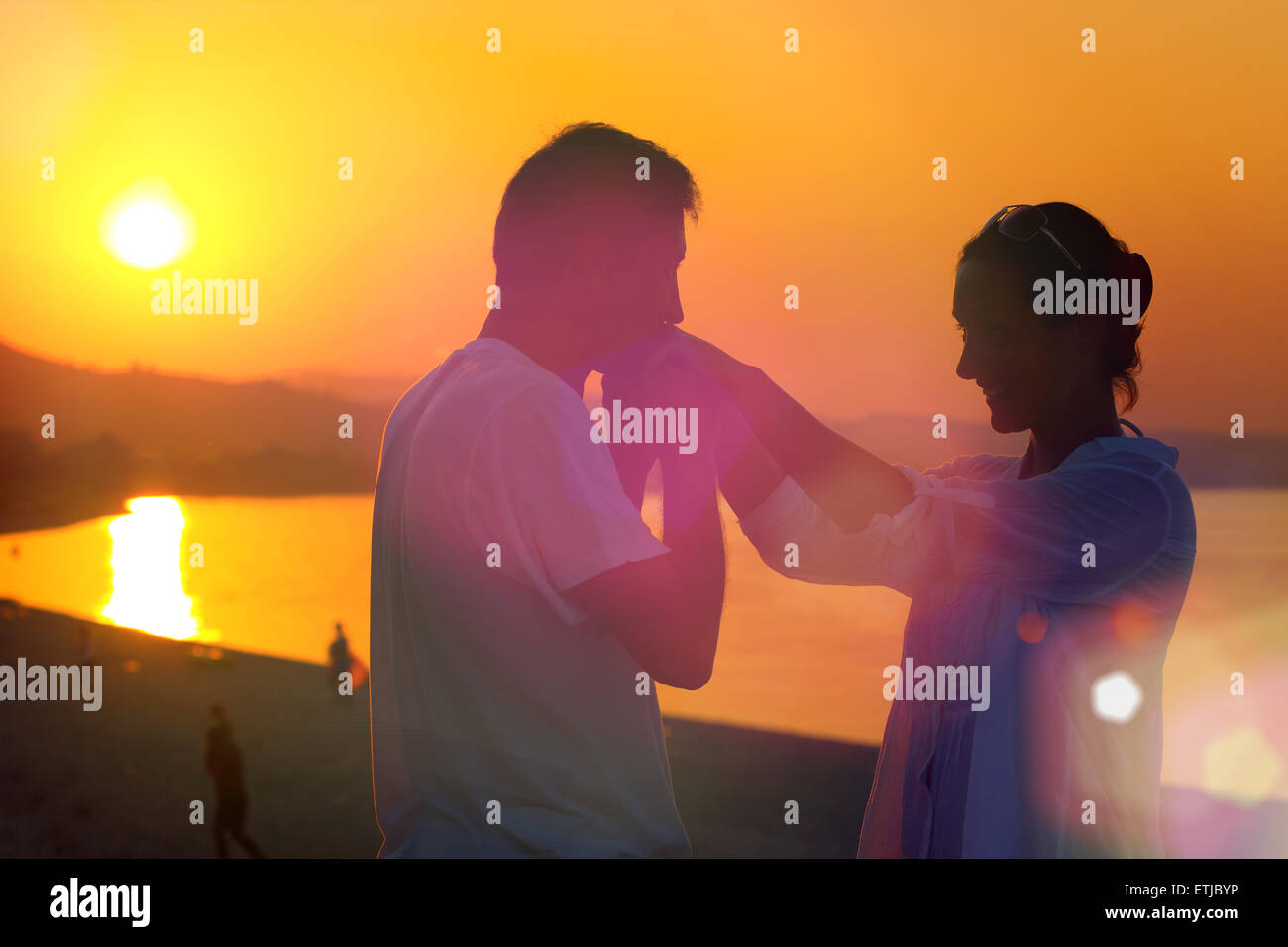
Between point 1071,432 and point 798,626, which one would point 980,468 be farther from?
point 798,626

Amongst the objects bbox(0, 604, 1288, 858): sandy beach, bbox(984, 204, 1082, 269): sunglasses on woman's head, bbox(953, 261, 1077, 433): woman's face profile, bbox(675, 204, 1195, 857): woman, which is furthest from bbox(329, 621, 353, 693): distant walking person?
bbox(984, 204, 1082, 269): sunglasses on woman's head

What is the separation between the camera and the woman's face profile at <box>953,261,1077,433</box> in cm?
230

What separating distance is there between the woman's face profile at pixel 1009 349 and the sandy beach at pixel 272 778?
29.9 ft

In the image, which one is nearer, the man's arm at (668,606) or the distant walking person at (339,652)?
the man's arm at (668,606)

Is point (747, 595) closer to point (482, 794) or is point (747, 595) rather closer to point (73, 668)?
point (73, 668)

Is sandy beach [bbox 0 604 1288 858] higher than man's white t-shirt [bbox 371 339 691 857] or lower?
lower

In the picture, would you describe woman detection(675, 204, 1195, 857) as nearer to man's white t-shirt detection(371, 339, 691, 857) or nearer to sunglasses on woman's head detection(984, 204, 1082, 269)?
sunglasses on woman's head detection(984, 204, 1082, 269)

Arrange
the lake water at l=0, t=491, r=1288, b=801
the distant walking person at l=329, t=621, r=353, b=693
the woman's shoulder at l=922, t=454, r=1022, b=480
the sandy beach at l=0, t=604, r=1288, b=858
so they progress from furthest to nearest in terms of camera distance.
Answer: the lake water at l=0, t=491, r=1288, b=801
the distant walking person at l=329, t=621, r=353, b=693
the sandy beach at l=0, t=604, r=1288, b=858
the woman's shoulder at l=922, t=454, r=1022, b=480

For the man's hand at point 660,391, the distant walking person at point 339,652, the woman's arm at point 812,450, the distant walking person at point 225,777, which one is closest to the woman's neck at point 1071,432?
the woman's arm at point 812,450

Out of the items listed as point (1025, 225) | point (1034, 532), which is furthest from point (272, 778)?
point (1025, 225)

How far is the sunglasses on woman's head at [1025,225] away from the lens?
7.48 ft

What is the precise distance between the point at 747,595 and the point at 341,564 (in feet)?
103

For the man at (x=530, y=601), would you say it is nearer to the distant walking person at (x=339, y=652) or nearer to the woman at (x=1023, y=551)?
the woman at (x=1023, y=551)
